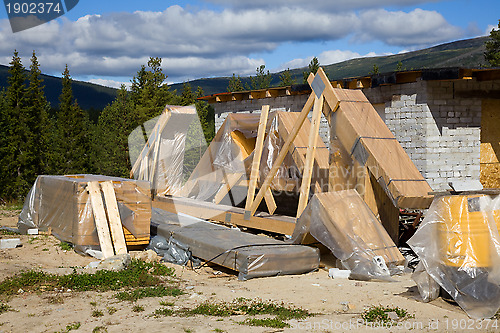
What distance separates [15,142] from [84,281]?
Result: 31467mm

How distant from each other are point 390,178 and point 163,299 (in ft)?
13.2

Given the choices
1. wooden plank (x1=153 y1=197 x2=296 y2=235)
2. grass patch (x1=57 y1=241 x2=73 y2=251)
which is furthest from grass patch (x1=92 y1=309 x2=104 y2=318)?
wooden plank (x1=153 y1=197 x2=296 y2=235)

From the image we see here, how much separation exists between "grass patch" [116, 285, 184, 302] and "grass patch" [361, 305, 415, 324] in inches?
97.6

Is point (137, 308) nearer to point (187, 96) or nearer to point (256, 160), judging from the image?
point (256, 160)

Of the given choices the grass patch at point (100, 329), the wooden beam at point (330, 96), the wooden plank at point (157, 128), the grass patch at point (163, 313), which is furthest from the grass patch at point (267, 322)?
the wooden plank at point (157, 128)

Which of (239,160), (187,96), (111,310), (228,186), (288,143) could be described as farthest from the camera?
(187,96)

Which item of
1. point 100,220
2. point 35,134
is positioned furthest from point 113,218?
point 35,134

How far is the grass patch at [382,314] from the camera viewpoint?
210 inches

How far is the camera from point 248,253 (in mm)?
7672

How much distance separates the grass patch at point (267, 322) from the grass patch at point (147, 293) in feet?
5.25

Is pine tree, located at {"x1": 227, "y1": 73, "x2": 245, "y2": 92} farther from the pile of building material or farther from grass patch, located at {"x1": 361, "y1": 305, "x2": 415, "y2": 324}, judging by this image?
grass patch, located at {"x1": 361, "y1": 305, "x2": 415, "y2": 324}

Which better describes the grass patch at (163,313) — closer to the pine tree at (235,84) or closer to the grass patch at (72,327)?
the grass patch at (72,327)

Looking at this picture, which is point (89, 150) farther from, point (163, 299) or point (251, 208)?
point (163, 299)

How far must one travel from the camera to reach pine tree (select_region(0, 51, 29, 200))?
112 feet
